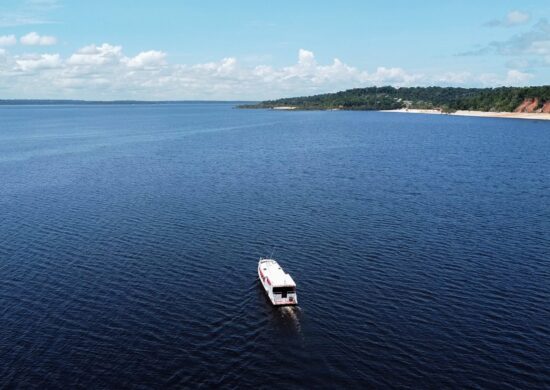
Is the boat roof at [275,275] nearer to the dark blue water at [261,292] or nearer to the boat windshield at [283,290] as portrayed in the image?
the boat windshield at [283,290]

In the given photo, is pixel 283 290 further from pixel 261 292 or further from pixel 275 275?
pixel 261 292

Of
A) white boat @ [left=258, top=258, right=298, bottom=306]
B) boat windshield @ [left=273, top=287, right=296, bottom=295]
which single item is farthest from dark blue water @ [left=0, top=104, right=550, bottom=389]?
boat windshield @ [left=273, top=287, right=296, bottom=295]

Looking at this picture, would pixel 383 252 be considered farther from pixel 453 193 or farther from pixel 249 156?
pixel 249 156

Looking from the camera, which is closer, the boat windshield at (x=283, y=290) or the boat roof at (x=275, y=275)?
the boat windshield at (x=283, y=290)

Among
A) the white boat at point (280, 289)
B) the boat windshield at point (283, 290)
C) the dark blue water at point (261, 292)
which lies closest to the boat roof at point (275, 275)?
the white boat at point (280, 289)

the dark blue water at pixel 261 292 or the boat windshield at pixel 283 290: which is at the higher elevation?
the boat windshield at pixel 283 290

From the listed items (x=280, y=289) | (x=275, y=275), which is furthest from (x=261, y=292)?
(x=280, y=289)
